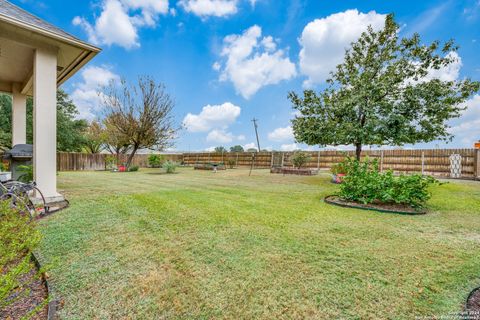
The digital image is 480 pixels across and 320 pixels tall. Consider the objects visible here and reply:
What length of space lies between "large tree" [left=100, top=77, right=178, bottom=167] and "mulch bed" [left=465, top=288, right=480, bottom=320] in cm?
1585

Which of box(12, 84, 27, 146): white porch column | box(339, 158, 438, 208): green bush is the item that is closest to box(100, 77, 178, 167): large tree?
box(12, 84, 27, 146): white porch column

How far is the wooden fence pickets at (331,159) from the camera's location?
10.9 metres

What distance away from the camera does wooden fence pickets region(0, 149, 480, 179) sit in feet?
35.6

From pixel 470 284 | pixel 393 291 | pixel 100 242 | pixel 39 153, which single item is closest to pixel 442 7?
pixel 470 284

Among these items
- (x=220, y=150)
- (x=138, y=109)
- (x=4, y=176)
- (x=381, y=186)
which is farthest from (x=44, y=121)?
(x=220, y=150)

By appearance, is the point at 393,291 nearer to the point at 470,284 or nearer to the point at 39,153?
the point at 470,284

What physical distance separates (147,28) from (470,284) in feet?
37.3

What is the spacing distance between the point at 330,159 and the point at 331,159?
0.07m

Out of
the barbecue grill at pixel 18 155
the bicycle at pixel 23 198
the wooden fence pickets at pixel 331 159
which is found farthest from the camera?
the wooden fence pickets at pixel 331 159

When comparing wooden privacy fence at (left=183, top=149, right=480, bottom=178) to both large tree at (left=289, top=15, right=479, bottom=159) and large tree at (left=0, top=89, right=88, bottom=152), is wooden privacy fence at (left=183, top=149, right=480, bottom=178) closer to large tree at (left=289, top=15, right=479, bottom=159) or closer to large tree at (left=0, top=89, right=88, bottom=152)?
large tree at (left=289, top=15, right=479, bottom=159)

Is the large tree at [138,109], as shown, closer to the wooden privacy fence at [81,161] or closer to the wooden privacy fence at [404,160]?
the wooden privacy fence at [81,161]

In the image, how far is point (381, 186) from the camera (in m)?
4.37

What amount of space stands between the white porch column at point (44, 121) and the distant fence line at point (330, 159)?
7167mm

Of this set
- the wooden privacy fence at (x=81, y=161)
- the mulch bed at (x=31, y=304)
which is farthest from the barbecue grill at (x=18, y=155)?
the wooden privacy fence at (x=81, y=161)
